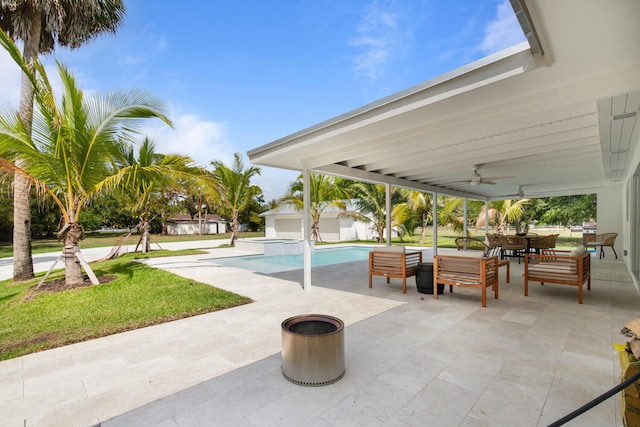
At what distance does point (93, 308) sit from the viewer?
5070 millimetres

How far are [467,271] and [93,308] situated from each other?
632 centimetres

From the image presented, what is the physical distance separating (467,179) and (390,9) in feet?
16.9

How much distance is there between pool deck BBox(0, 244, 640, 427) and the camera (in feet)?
7.44

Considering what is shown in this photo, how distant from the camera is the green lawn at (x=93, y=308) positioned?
389cm

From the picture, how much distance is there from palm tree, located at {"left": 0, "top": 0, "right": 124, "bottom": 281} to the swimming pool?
5246 mm

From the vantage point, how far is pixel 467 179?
935 centimetres

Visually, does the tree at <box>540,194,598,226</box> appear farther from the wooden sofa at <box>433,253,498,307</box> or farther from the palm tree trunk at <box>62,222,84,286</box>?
the palm tree trunk at <box>62,222,84,286</box>

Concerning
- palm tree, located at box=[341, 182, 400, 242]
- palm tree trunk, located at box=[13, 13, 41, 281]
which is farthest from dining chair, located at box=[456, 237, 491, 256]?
palm tree trunk, located at box=[13, 13, 41, 281]

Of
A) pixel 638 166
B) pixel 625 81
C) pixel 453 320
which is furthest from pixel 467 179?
pixel 625 81

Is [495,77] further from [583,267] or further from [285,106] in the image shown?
[285,106]

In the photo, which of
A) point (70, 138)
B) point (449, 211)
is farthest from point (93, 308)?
point (449, 211)

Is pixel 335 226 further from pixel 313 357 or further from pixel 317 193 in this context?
pixel 313 357

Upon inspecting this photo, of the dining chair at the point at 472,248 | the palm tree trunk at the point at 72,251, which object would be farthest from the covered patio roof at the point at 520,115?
the palm tree trunk at the point at 72,251

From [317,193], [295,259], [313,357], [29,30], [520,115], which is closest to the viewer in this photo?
[313,357]
